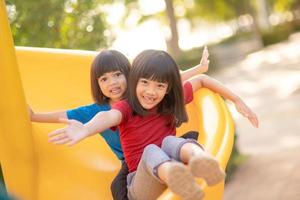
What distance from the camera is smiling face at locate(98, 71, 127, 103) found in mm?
2350

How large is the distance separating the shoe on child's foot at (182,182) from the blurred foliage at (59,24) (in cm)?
324

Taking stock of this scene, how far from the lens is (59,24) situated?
16.3 feet

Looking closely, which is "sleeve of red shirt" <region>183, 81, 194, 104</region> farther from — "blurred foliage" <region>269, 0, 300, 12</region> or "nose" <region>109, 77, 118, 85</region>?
"blurred foliage" <region>269, 0, 300, 12</region>

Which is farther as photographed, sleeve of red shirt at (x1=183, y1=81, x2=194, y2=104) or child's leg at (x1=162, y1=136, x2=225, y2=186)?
sleeve of red shirt at (x1=183, y1=81, x2=194, y2=104)

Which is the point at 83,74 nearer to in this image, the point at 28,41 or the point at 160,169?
the point at 160,169

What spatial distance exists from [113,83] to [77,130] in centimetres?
52

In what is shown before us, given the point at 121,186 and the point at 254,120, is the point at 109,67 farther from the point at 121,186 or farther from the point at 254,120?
the point at 254,120

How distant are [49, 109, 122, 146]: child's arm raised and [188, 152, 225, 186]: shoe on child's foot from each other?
419mm

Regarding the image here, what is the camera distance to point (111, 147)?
2.68 metres

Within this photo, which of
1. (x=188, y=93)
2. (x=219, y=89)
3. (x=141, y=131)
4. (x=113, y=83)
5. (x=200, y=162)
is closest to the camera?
(x=200, y=162)

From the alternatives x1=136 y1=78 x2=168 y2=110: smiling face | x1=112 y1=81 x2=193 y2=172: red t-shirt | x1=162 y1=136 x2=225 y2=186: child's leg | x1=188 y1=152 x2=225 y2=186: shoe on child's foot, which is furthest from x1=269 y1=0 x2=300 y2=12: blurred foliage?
x1=188 y1=152 x2=225 y2=186: shoe on child's foot

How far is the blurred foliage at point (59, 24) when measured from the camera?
4.74 metres


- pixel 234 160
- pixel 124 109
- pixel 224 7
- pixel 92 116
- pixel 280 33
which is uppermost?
pixel 124 109

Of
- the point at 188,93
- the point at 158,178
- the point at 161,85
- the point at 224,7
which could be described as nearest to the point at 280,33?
the point at 224,7
